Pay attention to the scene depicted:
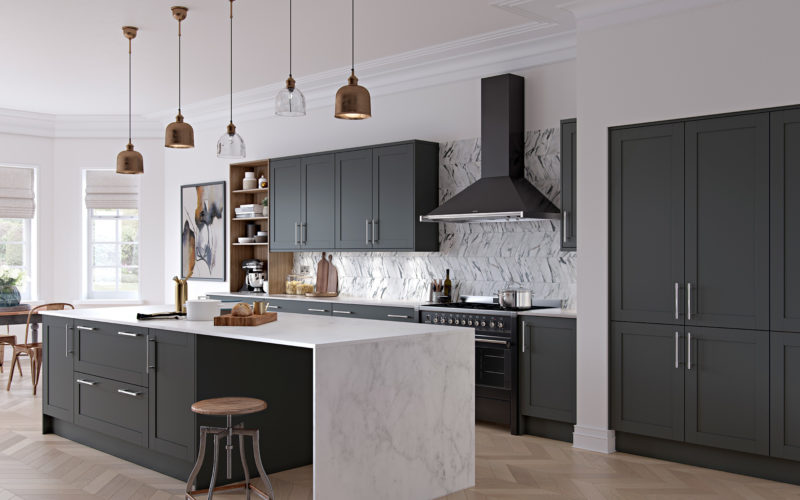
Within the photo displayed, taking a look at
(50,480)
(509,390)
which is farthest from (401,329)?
(50,480)

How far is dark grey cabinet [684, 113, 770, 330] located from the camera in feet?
14.5

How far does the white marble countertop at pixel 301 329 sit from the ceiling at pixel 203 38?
2.19 m

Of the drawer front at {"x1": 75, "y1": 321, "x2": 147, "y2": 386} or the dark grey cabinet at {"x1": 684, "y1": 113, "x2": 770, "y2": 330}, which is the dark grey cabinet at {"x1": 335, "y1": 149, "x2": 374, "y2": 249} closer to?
the drawer front at {"x1": 75, "y1": 321, "x2": 147, "y2": 386}

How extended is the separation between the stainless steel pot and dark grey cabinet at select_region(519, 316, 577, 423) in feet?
0.84

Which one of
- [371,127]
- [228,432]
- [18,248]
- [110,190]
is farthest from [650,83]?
[18,248]

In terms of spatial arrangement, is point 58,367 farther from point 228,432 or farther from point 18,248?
point 18,248

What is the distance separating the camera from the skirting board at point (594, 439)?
509 cm

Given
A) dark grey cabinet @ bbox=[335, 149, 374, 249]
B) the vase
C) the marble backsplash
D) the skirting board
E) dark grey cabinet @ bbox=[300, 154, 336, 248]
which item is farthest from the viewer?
the vase

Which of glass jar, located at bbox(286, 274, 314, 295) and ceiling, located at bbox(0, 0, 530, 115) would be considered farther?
glass jar, located at bbox(286, 274, 314, 295)

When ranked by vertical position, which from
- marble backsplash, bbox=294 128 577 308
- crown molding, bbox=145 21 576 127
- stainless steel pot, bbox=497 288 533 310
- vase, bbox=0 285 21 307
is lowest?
vase, bbox=0 285 21 307

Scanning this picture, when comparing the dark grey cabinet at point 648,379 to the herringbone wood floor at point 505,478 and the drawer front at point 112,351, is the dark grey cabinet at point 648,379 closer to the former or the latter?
the herringbone wood floor at point 505,478

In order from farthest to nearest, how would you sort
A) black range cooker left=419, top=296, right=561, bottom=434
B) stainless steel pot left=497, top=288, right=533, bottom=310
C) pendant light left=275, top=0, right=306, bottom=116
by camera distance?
1. stainless steel pot left=497, top=288, right=533, bottom=310
2. black range cooker left=419, top=296, right=561, bottom=434
3. pendant light left=275, top=0, right=306, bottom=116

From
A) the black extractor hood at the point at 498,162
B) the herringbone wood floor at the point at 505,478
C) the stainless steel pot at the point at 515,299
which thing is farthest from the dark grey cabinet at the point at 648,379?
the black extractor hood at the point at 498,162

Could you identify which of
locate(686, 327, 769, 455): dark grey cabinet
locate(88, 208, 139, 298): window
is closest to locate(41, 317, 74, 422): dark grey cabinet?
locate(686, 327, 769, 455): dark grey cabinet
